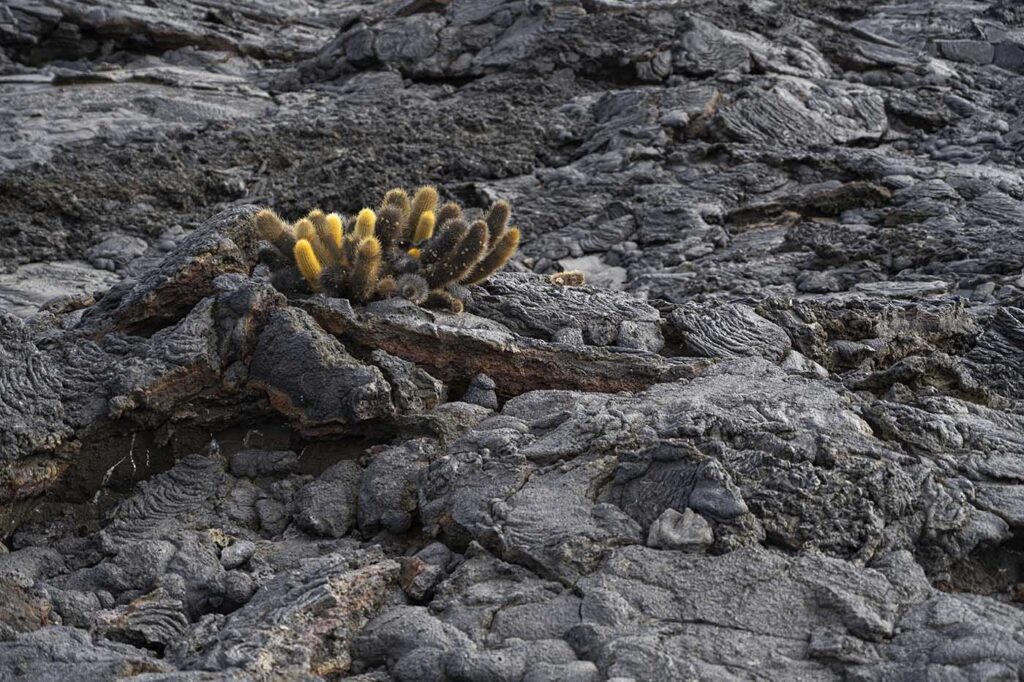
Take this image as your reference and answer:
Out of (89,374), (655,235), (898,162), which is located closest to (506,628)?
(89,374)

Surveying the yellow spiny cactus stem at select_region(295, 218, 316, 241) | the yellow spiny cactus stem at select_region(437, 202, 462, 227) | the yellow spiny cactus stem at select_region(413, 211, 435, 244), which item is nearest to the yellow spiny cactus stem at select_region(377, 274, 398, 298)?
the yellow spiny cactus stem at select_region(295, 218, 316, 241)

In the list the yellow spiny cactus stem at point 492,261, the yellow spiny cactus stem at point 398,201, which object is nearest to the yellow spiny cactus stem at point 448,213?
the yellow spiny cactus stem at point 398,201

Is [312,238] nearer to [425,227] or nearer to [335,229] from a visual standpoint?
[335,229]

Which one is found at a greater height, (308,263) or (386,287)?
(308,263)

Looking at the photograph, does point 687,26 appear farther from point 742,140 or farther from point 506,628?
point 506,628

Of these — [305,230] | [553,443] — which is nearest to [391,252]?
[305,230]

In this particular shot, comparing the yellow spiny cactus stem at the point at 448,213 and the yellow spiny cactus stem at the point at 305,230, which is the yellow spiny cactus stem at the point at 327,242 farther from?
the yellow spiny cactus stem at the point at 448,213
